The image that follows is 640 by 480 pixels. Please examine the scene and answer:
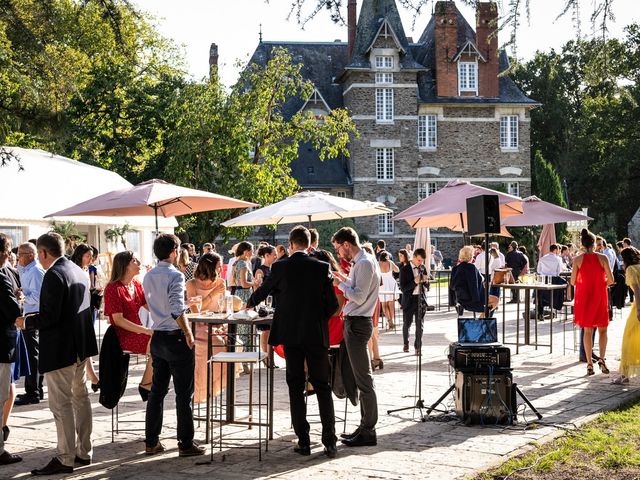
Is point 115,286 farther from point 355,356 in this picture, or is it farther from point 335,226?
point 335,226

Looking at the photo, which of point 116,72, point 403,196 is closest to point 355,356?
point 116,72

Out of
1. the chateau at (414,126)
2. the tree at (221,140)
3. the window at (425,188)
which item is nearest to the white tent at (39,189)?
the tree at (221,140)

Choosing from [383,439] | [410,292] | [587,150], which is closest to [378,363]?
[410,292]

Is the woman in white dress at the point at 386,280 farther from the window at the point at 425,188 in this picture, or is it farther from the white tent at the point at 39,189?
the window at the point at 425,188

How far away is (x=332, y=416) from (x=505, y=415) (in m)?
2.29

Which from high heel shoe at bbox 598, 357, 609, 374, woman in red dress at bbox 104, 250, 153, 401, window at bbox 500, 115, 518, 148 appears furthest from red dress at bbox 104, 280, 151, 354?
window at bbox 500, 115, 518, 148

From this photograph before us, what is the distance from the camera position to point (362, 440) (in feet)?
27.1

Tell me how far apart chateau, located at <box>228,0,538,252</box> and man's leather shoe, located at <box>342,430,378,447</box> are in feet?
137

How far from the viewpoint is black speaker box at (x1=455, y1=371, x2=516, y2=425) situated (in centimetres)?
921

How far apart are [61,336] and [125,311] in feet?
4.05

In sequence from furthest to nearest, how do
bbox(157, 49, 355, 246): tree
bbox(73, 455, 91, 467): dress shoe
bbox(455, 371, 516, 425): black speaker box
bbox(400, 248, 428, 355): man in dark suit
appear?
bbox(157, 49, 355, 246): tree
bbox(400, 248, 428, 355): man in dark suit
bbox(455, 371, 516, 425): black speaker box
bbox(73, 455, 91, 467): dress shoe

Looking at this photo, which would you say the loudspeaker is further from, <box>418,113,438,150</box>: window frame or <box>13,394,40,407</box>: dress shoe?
<box>418,113,438,150</box>: window frame

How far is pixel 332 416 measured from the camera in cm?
781

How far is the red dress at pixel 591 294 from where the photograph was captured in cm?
1248
